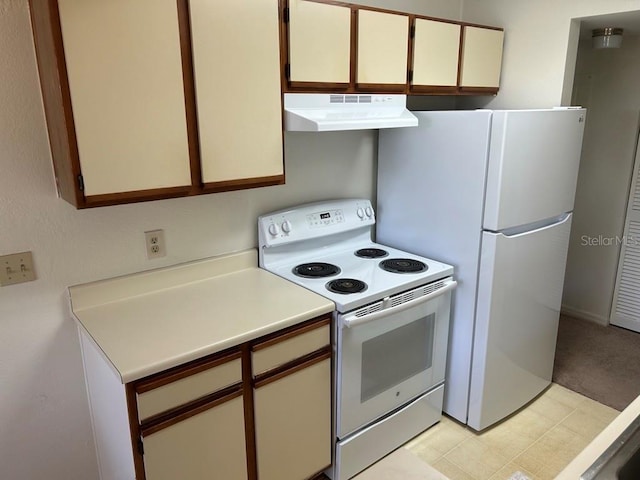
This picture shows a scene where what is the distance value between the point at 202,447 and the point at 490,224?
1.53m

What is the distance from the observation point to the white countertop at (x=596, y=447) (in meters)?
0.88

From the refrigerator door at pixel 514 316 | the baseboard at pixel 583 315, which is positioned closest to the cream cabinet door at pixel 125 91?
the refrigerator door at pixel 514 316

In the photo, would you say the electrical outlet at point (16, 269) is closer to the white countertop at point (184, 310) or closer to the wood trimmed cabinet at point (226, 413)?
the white countertop at point (184, 310)

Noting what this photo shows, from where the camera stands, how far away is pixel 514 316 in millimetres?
2389

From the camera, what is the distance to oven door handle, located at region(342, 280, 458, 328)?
1893 millimetres

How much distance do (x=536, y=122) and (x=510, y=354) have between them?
1.17 metres

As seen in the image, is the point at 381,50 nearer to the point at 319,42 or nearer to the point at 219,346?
the point at 319,42

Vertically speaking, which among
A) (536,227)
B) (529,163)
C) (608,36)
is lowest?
(536,227)

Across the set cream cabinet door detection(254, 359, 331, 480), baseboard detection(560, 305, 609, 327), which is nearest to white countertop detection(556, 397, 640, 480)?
cream cabinet door detection(254, 359, 331, 480)

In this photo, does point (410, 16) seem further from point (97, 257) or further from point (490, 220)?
point (97, 257)

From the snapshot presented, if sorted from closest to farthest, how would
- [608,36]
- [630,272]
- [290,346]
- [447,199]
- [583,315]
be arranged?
[290,346] → [447,199] → [608,36] → [630,272] → [583,315]

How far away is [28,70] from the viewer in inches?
62.8

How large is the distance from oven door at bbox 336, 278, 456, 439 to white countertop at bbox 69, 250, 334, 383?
0.24 m

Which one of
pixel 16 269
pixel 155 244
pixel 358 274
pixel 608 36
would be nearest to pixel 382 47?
pixel 358 274
